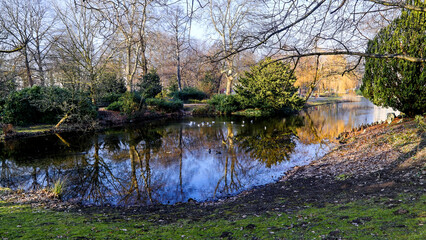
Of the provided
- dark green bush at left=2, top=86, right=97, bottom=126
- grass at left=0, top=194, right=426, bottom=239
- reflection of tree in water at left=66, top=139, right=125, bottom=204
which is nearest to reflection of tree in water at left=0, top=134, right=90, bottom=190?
reflection of tree in water at left=66, top=139, right=125, bottom=204

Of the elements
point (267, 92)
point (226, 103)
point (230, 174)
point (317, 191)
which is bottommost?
point (230, 174)

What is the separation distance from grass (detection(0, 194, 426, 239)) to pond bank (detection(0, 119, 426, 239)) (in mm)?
Result: 11

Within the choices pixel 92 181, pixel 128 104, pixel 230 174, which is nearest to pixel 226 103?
pixel 128 104

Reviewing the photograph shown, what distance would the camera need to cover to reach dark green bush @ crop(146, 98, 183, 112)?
81.8ft

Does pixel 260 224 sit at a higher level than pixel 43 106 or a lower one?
lower

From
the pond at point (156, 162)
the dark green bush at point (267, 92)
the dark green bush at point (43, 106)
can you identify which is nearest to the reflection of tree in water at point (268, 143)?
the pond at point (156, 162)

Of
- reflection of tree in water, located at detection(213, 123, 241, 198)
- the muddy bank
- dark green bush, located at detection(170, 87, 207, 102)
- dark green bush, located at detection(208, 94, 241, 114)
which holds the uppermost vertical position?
dark green bush, located at detection(170, 87, 207, 102)

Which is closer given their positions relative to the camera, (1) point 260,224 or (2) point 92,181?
(1) point 260,224

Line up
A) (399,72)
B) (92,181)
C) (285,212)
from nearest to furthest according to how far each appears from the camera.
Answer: (285,212) < (92,181) < (399,72)

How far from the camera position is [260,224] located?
4.06 meters

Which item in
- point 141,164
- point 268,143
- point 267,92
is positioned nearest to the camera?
point 141,164

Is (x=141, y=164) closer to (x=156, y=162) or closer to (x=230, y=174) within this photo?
(x=156, y=162)

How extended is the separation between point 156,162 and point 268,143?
6.22 m

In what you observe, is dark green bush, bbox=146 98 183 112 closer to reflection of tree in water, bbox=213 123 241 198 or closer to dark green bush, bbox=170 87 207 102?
dark green bush, bbox=170 87 207 102
